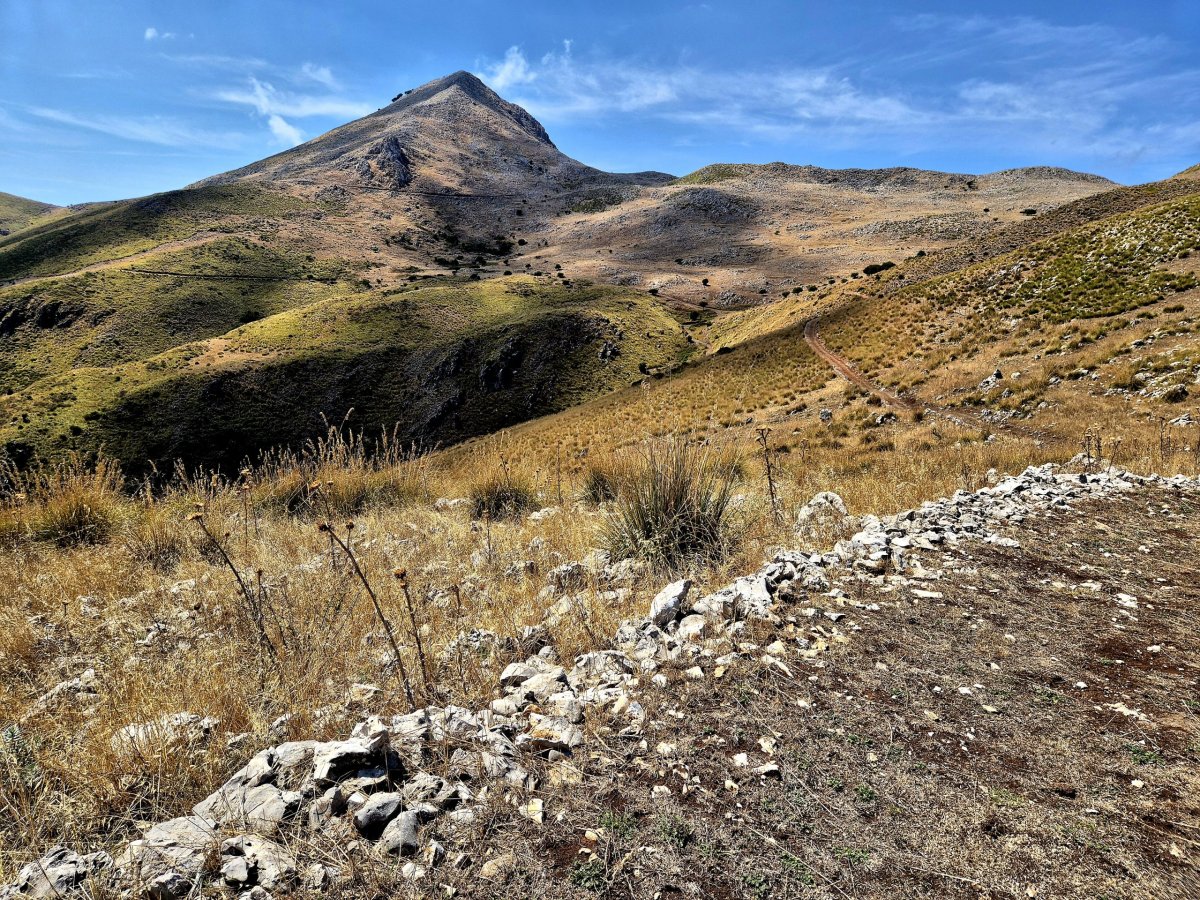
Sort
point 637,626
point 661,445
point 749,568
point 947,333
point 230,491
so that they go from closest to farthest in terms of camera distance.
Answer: point 637,626 < point 749,568 < point 661,445 < point 230,491 < point 947,333

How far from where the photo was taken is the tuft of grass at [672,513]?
545cm

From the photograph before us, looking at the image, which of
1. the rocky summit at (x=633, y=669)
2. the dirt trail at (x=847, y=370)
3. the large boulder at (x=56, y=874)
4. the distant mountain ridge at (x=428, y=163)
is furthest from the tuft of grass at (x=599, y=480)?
the distant mountain ridge at (x=428, y=163)

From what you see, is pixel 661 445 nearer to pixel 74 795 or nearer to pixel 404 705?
pixel 404 705

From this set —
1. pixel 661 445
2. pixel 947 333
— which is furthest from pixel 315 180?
pixel 661 445

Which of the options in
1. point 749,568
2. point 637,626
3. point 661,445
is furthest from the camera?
point 661,445

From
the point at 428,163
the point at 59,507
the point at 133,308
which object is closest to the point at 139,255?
the point at 133,308

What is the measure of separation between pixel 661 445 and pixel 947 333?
2822 centimetres

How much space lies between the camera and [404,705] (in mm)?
2979

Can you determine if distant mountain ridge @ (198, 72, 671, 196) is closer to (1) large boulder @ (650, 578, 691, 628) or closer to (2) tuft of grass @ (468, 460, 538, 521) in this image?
(2) tuft of grass @ (468, 460, 538, 521)

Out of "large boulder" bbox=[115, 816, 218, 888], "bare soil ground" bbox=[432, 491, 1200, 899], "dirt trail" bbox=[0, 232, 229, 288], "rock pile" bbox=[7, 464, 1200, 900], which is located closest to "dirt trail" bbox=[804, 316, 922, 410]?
"bare soil ground" bbox=[432, 491, 1200, 899]

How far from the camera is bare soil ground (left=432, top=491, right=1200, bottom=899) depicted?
1856mm

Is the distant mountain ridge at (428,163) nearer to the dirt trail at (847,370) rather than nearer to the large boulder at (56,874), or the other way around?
the dirt trail at (847,370)

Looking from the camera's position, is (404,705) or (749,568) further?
(749,568)

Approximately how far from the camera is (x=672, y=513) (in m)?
5.66
